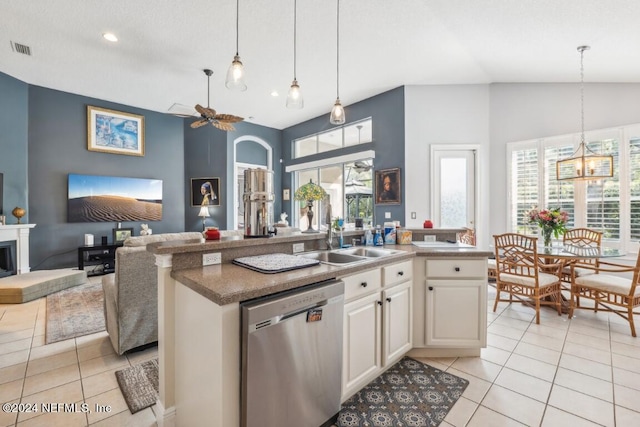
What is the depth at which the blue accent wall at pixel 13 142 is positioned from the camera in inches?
172

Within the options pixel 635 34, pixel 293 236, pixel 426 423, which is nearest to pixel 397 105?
pixel 635 34

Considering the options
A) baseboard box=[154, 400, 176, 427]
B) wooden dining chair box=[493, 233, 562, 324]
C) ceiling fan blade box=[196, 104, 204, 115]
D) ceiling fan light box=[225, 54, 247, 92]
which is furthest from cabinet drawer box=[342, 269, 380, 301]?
ceiling fan blade box=[196, 104, 204, 115]

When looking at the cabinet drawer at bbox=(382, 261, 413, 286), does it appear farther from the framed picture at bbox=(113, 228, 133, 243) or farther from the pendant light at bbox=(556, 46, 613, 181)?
the framed picture at bbox=(113, 228, 133, 243)

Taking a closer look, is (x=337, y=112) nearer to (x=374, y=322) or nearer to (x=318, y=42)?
(x=318, y=42)

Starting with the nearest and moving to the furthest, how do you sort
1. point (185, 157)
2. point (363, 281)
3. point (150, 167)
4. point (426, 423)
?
point (426, 423) < point (363, 281) < point (150, 167) < point (185, 157)

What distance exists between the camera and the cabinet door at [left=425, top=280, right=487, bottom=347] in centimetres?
227

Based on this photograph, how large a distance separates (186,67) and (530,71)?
5099 millimetres

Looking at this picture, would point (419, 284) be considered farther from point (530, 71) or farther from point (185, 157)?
point (185, 157)

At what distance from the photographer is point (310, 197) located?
2832 millimetres

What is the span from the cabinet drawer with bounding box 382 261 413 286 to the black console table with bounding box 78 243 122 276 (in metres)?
5.07

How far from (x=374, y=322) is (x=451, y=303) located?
2.55 ft

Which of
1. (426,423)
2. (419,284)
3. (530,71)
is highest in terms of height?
(530,71)

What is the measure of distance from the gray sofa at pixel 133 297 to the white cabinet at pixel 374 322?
1438 millimetres

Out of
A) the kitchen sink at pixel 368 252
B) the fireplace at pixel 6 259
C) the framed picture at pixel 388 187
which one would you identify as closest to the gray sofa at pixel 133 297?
the kitchen sink at pixel 368 252
